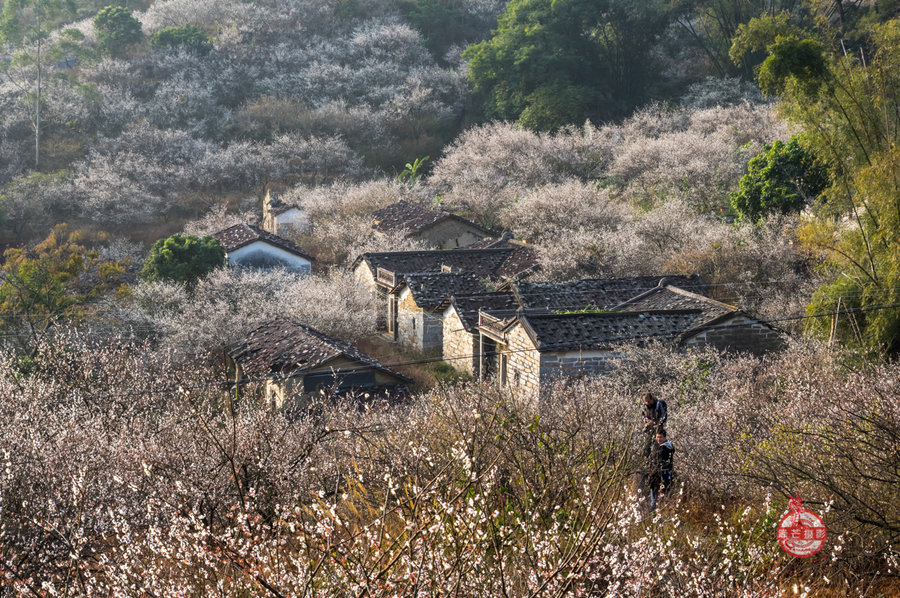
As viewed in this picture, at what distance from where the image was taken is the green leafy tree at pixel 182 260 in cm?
2870

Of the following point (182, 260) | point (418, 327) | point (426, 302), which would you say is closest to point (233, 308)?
point (182, 260)

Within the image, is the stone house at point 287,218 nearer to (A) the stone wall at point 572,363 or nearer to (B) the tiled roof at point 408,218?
(B) the tiled roof at point 408,218

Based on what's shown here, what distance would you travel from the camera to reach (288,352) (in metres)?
19.8

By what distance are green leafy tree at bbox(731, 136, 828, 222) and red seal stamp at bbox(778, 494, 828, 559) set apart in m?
24.2

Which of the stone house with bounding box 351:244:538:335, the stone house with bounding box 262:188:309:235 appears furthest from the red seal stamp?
the stone house with bounding box 262:188:309:235

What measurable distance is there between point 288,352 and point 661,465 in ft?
41.7

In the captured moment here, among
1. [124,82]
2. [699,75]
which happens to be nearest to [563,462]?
[699,75]

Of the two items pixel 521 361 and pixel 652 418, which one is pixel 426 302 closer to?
pixel 521 361

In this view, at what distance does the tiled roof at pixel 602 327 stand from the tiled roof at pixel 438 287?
6.99 meters

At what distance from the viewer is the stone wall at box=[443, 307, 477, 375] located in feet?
77.0

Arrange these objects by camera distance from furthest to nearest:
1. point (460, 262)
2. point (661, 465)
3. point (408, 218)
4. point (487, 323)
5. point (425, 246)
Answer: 1. point (408, 218)
2. point (425, 246)
3. point (460, 262)
4. point (487, 323)
5. point (661, 465)

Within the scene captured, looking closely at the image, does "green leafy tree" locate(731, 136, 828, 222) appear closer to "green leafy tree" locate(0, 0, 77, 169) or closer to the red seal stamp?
the red seal stamp

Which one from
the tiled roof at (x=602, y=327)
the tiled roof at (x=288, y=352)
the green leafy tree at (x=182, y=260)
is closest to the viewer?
the tiled roof at (x=602, y=327)

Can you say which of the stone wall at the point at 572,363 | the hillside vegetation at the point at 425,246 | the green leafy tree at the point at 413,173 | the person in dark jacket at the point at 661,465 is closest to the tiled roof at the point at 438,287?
the hillside vegetation at the point at 425,246
